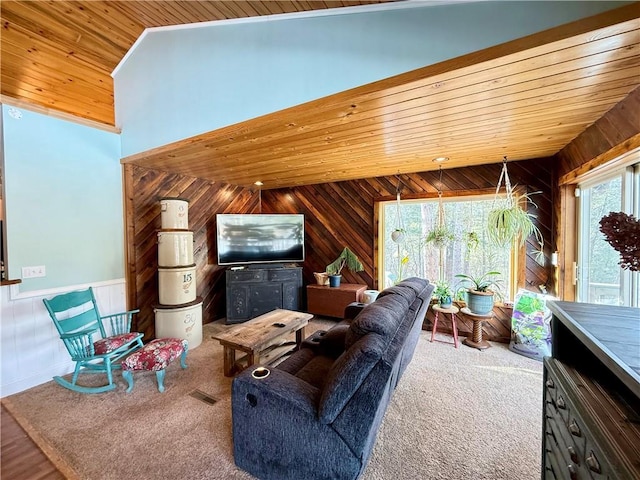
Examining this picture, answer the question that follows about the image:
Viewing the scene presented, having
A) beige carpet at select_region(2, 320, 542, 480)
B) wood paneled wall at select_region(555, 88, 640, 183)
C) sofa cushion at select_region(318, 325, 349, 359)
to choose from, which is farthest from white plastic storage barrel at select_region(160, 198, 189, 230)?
wood paneled wall at select_region(555, 88, 640, 183)

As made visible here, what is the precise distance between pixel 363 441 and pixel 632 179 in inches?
105

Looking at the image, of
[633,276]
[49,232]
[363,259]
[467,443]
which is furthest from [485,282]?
[49,232]

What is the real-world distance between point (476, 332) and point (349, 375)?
279 cm

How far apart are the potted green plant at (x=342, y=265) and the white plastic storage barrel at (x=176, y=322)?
203cm

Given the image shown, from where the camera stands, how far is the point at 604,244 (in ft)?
7.93

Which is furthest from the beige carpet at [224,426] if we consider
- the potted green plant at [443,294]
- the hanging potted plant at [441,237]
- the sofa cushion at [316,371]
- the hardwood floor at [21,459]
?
the hanging potted plant at [441,237]

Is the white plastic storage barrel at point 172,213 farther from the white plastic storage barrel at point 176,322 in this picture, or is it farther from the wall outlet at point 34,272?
the wall outlet at point 34,272

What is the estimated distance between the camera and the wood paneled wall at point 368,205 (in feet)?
10.5

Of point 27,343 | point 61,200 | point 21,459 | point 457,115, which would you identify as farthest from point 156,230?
point 457,115

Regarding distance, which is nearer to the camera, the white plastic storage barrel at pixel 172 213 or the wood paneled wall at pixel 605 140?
the wood paneled wall at pixel 605 140

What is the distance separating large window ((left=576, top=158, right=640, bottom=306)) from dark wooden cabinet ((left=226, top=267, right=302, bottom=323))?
140 inches

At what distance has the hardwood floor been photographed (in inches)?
61.6

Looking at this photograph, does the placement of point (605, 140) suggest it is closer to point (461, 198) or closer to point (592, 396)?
point (461, 198)

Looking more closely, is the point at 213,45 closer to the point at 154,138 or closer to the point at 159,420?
the point at 154,138
